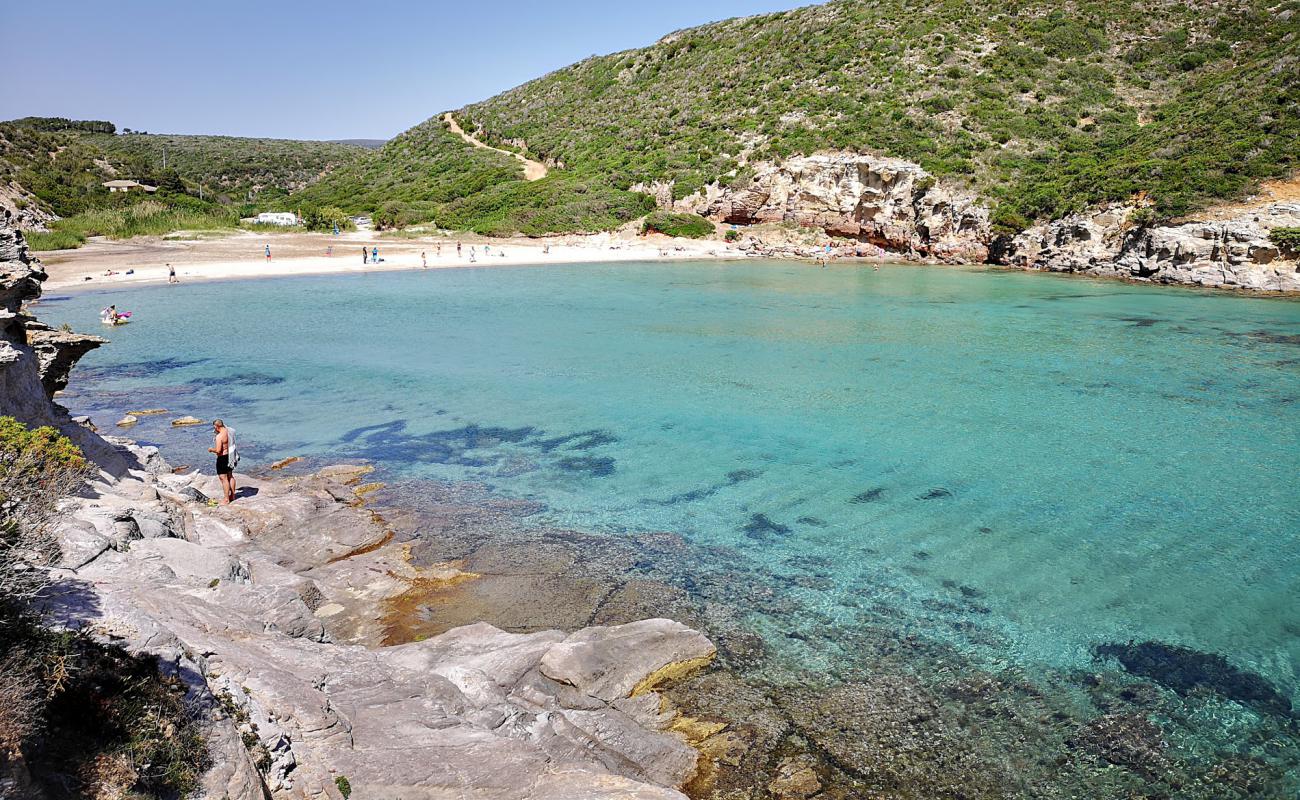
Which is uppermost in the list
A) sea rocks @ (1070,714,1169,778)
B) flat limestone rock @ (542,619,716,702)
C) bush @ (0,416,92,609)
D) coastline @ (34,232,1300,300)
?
coastline @ (34,232,1300,300)

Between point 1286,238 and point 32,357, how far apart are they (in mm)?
47025

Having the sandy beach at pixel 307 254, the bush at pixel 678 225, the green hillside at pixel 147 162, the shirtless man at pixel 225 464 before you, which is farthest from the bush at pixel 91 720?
the green hillside at pixel 147 162

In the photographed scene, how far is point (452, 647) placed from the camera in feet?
24.6

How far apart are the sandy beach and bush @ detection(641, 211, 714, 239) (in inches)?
34.3

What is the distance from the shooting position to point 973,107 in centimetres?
5828

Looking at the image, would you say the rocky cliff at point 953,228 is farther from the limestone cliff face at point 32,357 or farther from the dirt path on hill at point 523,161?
the limestone cliff face at point 32,357

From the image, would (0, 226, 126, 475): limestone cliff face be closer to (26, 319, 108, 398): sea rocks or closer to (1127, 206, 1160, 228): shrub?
(26, 319, 108, 398): sea rocks

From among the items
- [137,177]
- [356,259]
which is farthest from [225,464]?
[137,177]

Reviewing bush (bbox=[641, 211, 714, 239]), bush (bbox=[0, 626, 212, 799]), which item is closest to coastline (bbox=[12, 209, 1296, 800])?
bush (bbox=[0, 626, 212, 799])

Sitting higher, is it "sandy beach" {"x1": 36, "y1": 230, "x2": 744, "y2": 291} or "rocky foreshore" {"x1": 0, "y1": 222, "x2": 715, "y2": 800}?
"sandy beach" {"x1": 36, "y1": 230, "x2": 744, "y2": 291}

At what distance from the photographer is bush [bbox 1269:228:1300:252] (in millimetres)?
35000

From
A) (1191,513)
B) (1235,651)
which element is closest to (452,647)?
(1235,651)

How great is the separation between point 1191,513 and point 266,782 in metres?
13.4

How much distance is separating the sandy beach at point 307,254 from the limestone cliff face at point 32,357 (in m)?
29.5
